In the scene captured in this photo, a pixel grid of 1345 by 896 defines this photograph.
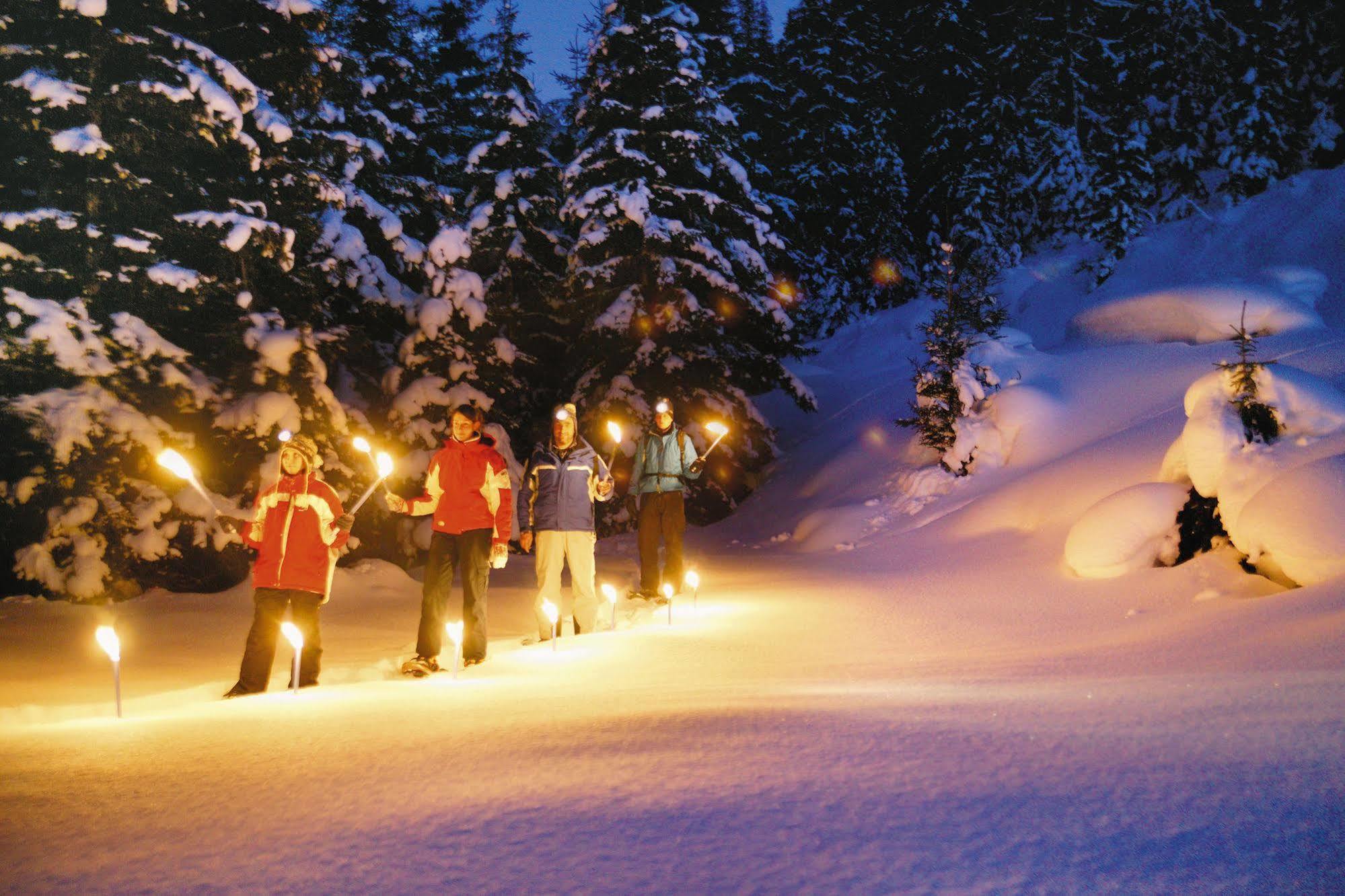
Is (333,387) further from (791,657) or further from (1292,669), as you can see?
(1292,669)

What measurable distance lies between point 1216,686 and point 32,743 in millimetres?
4827

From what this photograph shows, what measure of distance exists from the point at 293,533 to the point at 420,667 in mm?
1299

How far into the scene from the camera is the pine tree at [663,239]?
62.5 ft

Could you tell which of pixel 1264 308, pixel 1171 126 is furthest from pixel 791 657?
pixel 1171 126

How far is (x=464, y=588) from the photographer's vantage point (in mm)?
7340

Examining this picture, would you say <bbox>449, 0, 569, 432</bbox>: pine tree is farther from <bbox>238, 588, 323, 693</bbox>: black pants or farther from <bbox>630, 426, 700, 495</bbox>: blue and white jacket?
<bbox>238, 588, 323, 693</bbox>: black pants

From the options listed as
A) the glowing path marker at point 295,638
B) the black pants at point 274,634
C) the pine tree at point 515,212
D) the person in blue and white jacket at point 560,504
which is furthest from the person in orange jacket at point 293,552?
the pine tree at point 515,212

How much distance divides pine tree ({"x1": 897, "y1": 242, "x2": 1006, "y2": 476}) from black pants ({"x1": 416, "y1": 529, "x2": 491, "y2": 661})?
1056 cm

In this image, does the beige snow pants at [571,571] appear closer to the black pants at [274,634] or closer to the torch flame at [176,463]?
the black pants at [274,634]

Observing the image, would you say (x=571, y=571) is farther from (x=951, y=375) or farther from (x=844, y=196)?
(x=844, y=196)

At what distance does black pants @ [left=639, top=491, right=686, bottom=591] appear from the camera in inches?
445

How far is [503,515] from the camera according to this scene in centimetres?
772

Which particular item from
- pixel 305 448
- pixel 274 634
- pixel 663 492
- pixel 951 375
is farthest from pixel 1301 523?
pixel 951 375

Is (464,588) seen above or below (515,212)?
below
